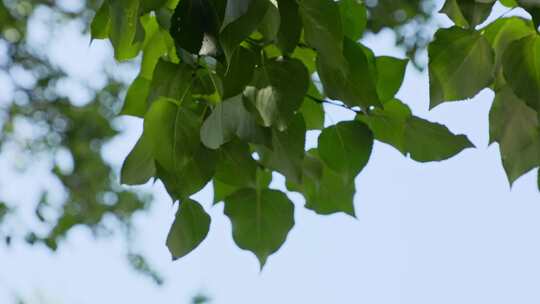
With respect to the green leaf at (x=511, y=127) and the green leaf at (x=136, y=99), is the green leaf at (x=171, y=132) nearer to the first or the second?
the green leaf at (x=136, y=99)

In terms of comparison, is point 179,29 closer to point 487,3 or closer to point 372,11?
point 487,3

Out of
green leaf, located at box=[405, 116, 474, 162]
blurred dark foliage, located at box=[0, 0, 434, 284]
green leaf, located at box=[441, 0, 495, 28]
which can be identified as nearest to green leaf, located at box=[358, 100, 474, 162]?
green leaf, located at box=[405, 116, 474, 162]

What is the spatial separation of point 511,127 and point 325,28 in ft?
0.52

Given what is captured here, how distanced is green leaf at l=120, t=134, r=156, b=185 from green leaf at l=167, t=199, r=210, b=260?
0.13 feet

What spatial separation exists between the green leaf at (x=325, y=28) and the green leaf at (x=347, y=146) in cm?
10

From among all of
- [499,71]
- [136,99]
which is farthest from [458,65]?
[136,99]

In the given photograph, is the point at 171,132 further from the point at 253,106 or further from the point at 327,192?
the point at 327,192

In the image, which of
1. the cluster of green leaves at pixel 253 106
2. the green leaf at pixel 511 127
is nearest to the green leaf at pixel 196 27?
the cluster of green leaves at pixel 253 106

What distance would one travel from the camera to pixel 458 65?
60 cm

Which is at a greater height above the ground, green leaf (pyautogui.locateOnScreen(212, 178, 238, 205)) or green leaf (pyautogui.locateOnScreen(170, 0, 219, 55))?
green leaf (pyautogui.locateOnScreen(170, 0, 219, 55))

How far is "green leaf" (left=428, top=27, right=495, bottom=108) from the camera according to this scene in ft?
1.94

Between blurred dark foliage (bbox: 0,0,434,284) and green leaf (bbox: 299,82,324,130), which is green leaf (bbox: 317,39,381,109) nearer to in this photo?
green leaf (bbox: 299,82,324,130)

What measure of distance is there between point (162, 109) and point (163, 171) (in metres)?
0.04

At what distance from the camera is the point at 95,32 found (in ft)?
2.15
